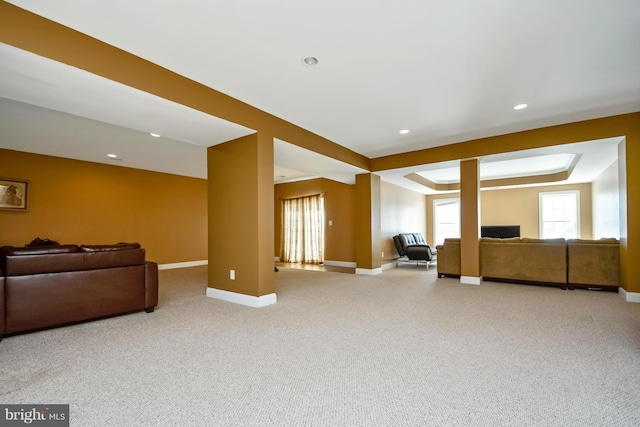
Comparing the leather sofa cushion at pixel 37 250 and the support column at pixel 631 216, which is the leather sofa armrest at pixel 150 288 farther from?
the support column at pixel 631 216

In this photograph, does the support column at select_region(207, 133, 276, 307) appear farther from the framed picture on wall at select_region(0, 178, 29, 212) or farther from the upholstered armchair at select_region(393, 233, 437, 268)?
the upholstered armchair at select_region(393, 233, 437, 268)

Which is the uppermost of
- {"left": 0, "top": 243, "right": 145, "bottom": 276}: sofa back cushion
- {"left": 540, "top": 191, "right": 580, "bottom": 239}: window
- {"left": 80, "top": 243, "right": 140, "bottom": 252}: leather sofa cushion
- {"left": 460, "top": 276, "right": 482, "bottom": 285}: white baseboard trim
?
{"left": 540, "top": 191, "right": 580, "bottom": 239}: window

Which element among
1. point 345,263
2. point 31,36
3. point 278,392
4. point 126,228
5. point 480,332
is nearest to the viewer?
point 278,392

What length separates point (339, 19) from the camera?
230 centimetres

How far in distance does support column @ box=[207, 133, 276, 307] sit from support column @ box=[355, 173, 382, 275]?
119 inches

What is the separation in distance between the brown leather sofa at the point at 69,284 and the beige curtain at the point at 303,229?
5576mm

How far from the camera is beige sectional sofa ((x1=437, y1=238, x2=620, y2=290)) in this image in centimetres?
460

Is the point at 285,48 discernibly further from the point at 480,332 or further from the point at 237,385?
the point at 480,332

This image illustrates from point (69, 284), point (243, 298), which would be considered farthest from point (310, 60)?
point (69, 284)

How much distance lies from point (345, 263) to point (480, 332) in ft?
18.3

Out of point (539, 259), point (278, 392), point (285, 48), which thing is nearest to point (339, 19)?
point (285, 48)

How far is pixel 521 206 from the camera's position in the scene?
30.6ft

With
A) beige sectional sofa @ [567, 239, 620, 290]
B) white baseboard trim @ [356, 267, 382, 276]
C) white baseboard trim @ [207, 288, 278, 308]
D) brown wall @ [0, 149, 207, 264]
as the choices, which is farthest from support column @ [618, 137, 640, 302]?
brown wall @ [0, 149, 207, 264]

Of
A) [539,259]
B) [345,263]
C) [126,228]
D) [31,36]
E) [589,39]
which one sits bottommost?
[345,263]
